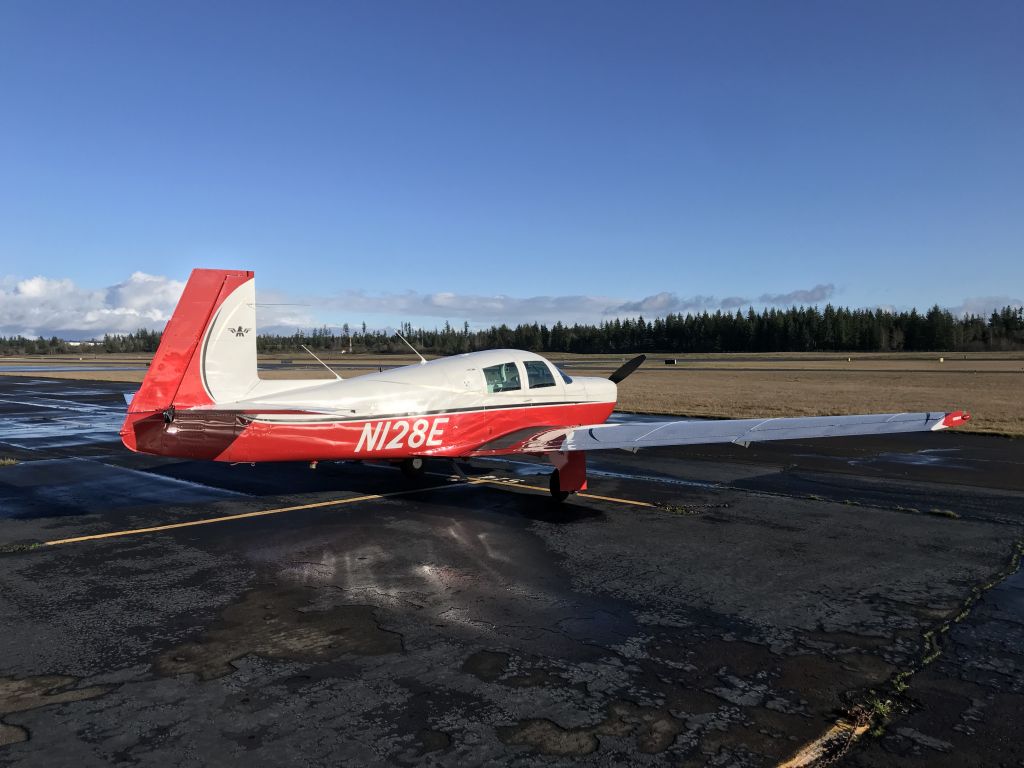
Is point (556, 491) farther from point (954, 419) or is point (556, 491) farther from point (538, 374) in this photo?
point (954, 419)

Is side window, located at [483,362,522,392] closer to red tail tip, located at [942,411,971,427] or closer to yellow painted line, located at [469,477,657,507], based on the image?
yellow painted line, located at [469,477,657,507]

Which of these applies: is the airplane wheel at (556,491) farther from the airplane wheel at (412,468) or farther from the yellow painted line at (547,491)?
the airplane wheel at (412,468)

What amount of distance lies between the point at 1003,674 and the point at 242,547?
814cm

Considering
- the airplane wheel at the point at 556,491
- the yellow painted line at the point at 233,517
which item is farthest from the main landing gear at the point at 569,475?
the yellow painted line at the point at 233,517

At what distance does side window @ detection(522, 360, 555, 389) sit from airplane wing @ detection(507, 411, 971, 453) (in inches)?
63.3

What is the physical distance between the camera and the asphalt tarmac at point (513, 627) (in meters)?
4.29

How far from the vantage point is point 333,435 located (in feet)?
33.6

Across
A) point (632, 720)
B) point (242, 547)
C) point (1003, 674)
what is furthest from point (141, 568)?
point (1003, 674)

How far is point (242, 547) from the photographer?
345 inches

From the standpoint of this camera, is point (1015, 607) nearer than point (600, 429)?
Yes

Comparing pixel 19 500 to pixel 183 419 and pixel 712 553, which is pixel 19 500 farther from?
pixel 712 553

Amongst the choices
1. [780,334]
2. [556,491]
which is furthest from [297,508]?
[780,334]

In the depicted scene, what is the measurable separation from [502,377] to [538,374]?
0.87m

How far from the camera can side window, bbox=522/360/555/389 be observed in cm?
1267
